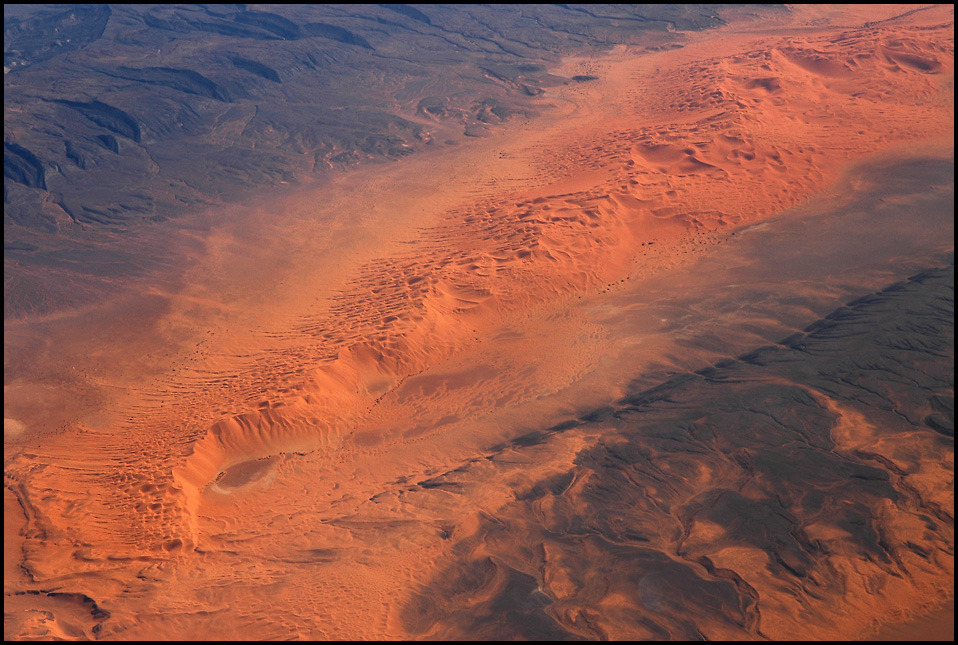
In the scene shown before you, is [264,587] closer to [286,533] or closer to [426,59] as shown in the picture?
[286,533]

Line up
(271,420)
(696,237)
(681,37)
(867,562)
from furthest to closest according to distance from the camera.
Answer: (681,37) → (696,237) → (271,420) → (867,562)

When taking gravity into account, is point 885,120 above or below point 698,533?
above

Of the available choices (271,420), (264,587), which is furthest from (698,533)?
(271,420)

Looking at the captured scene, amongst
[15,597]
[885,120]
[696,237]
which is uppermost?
[885,120]

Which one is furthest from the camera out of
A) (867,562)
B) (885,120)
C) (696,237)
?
(885,120)

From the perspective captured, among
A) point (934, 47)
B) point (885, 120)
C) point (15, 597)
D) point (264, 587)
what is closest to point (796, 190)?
point (885, 120)

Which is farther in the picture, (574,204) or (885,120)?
(885,120)

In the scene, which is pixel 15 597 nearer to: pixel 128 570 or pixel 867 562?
pixel 128 570
